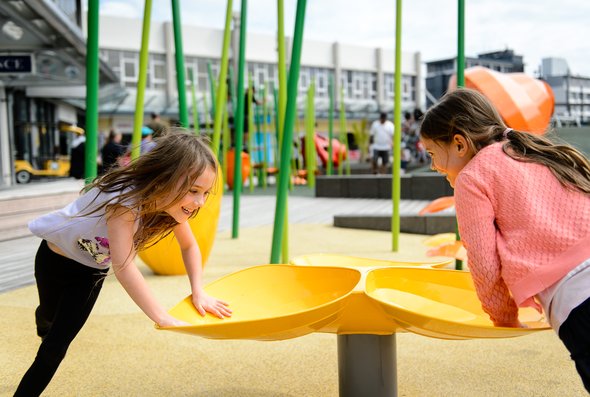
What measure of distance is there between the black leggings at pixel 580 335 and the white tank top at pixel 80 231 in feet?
4.14

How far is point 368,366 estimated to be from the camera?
1.79m

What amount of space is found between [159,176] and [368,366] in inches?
31.7

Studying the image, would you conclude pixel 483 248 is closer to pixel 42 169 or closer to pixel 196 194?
pixel 196 194

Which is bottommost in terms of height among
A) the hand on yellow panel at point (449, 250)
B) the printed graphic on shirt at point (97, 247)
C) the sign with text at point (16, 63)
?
the hand on yellow panel at point (449, 250)

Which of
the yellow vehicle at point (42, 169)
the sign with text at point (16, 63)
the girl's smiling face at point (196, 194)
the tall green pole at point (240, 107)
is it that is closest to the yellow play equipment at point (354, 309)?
the girl's smiling face at point (196, 194)

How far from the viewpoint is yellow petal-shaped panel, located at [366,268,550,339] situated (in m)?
1.48

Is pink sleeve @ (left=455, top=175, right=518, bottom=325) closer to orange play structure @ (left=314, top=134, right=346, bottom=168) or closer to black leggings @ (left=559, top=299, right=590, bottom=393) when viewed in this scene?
black leggings @ (left=559, top=299, right=590, bottom=393)

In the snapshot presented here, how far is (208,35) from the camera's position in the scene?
3466 cm

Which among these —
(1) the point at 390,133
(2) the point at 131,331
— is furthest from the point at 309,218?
(2) the point at 131,331

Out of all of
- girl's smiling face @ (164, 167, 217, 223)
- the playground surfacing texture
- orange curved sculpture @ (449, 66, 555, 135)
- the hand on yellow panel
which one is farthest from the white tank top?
orange curved sculpture @ (449, 66, 555, 135)

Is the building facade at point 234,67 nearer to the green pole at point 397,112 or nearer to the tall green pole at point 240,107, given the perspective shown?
the tall green pole at point 240,107

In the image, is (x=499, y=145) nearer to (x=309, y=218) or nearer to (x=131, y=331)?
(x=131, y=331)

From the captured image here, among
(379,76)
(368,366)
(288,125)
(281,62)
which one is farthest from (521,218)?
(379,76)

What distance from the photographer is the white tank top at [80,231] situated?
1827 millimetres
